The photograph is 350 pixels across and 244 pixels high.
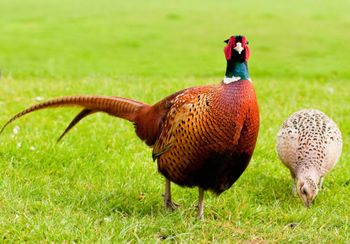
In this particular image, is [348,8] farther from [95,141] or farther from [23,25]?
[95,141]

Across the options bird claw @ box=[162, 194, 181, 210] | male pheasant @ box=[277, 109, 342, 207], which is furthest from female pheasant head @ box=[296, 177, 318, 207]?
bird claw @ box=[162, 194, 181, 210]

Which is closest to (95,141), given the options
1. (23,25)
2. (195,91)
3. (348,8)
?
(195,91)

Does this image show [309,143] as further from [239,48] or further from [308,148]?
[239,48]

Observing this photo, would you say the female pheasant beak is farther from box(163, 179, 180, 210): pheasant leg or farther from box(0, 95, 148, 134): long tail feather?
box(0, 95, 148, 134): long tail feather

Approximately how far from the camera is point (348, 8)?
22500mm

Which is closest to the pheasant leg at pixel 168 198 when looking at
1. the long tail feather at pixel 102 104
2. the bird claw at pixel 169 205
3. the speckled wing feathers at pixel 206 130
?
the bird claw at pixel 169 205

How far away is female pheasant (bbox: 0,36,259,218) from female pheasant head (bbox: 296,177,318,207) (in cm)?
99

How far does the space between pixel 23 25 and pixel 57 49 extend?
10.9 feet

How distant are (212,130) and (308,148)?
1.70 metres

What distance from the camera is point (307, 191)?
542cm

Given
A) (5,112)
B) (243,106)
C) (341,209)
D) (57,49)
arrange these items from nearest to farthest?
(243,106)
(341,209)
(5,112)
(57,49)

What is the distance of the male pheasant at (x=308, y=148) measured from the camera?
18.7ft

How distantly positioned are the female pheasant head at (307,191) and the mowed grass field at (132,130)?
0.10 metres

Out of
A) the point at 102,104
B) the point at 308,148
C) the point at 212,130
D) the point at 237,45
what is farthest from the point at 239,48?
the point at 308,148
